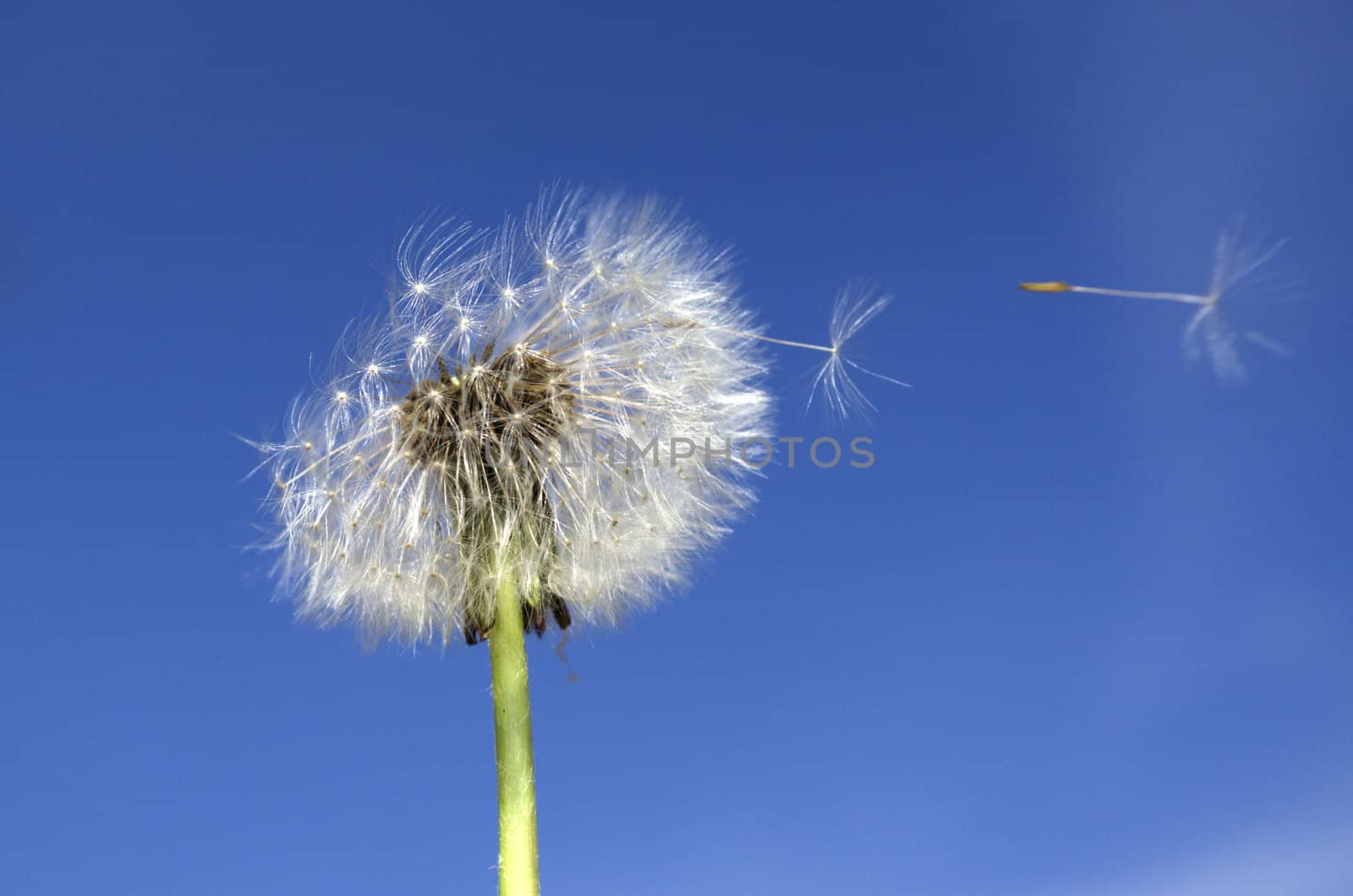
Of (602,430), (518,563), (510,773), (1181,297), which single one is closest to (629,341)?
(602,430)

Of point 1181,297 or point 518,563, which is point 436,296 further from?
point 1181,297

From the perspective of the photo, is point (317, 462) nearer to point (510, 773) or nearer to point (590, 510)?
point (590, 510)

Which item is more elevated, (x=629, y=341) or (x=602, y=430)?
(x=629, y=341)

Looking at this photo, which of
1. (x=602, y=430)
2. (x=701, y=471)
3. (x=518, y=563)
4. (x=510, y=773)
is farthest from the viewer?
(x=701, y=471)

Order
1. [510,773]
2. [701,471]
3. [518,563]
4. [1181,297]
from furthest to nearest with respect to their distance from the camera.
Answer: [701,471], [518,563], [510,773], [1181,297]

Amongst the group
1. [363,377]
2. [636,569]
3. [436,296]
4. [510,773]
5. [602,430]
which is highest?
[436,296]

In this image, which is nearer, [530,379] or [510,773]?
[510,773]
